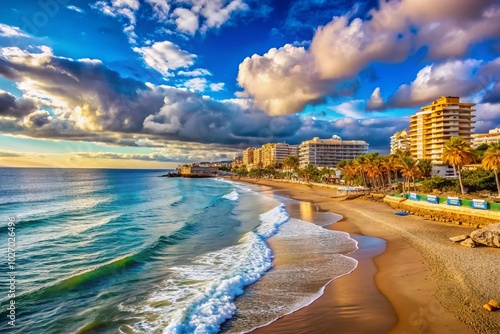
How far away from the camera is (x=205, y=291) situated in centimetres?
1350

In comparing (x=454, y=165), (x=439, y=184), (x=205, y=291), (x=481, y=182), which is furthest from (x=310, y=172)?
(x=205, y=291)

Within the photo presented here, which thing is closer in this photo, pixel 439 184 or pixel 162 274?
pixel 162 274

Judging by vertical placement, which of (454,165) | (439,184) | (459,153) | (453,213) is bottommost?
(453,213)

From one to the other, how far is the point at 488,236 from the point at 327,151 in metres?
142

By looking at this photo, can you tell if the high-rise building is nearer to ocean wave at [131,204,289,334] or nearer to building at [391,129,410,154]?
building at [391,129,410,154]

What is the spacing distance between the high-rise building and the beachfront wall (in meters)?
55.9

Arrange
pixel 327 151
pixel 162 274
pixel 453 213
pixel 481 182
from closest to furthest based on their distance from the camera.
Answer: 1. pixel 162 274
2. pixel 453 213
3. pixel 481 182
4. pixel 327 151

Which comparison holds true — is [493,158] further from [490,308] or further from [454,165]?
[490,308]

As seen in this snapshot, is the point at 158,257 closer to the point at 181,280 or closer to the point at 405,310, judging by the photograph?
the point at 181,280

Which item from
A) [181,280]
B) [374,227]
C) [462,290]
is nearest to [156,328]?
[181,280]

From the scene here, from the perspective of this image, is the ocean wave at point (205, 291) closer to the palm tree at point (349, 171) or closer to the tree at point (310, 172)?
the palm tree at point (349, 171)

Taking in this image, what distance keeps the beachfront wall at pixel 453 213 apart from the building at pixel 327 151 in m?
117

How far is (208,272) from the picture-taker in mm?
16562

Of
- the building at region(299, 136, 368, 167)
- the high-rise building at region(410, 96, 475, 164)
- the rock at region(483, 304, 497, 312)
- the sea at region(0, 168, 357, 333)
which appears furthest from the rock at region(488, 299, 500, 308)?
the building at region(299, 136, 368, 167)
